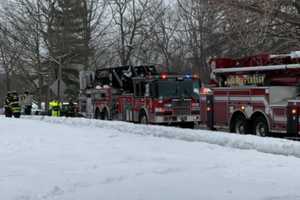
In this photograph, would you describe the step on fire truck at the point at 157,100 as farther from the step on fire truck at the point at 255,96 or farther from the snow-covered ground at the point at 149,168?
the snow-covered ground at the point at 149,168

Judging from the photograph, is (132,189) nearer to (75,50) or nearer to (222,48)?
(222,48)

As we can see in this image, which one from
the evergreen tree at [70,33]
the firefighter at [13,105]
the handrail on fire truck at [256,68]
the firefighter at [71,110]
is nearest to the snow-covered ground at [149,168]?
the handrail on fire truck at [256,68]

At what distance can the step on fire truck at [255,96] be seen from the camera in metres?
16.8

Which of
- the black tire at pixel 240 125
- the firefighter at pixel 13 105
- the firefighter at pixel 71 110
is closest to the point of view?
the black tire at pixel 240 125

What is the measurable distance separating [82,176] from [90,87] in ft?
72.2

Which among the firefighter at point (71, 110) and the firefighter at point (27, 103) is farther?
the firefighter at point (27, 103)

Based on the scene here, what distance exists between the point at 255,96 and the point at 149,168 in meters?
7.54

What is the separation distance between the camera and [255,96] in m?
18.1

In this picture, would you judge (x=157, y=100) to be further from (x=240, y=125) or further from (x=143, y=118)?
(x=240, y=125)

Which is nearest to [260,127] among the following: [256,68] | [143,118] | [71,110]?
[256,68]

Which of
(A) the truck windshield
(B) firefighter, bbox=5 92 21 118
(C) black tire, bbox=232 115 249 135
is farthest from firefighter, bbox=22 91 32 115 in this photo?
(C) black tire, bbox=232 115 249 135

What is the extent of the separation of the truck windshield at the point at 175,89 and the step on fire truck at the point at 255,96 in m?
2.34

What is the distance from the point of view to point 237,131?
1916 cm

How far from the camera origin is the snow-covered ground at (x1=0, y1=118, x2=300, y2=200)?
348 inches
